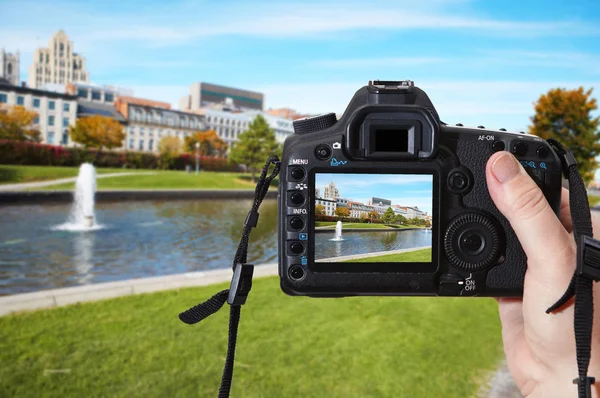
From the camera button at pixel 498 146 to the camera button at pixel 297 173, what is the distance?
38 cm

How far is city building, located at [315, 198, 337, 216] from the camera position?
1.10 metres

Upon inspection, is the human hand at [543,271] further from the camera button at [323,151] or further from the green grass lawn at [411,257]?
the camera button at [323,151]

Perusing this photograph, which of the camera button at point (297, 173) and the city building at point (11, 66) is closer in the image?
the camera button at point (297, 173)

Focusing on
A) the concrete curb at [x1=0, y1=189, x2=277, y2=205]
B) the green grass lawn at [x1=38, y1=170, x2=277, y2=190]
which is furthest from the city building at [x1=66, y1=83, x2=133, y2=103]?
the concrete curb at [x1=0, y1=189, x2=277, y2=205]

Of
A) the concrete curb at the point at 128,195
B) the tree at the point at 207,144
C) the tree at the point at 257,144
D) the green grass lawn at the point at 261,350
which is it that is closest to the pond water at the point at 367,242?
the green grass lawn at the point at 261,350

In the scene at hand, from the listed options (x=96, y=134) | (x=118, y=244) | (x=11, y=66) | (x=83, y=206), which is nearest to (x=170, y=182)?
(x=83, y=206)

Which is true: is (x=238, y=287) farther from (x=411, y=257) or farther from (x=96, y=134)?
(x=96, y=134)

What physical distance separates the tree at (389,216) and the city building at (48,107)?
34383mm

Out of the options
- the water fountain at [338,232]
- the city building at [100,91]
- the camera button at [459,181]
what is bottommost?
the water fountain at [338,232]

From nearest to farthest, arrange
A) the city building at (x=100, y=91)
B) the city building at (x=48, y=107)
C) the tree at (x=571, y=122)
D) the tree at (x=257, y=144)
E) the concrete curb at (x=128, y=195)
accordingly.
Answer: the tree at (x=571, y=122), the concrete curb at (x=128, y=195), the tree at (x=257, y=144), the city building at (x=48, y=107), the city building at (x=100, y=91)

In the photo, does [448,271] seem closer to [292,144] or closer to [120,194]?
[292,144]

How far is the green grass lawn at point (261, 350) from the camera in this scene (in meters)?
3.14

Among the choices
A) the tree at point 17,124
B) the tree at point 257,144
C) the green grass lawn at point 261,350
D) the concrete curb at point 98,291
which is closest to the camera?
the green grass lawn at point 261,350

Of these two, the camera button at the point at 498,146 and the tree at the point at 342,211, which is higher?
the camera button at the point at 498,146
